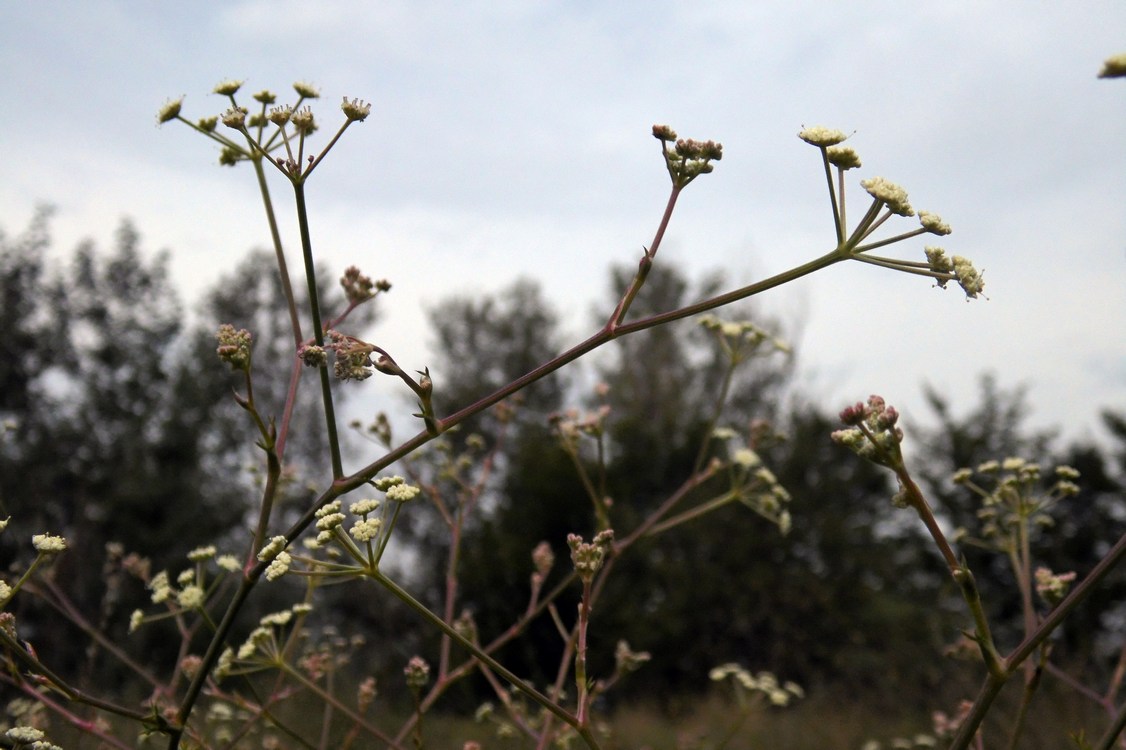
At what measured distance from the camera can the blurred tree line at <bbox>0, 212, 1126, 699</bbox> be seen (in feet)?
57.1

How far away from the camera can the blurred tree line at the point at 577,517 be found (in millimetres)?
17391

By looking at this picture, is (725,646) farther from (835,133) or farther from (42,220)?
(835,133)

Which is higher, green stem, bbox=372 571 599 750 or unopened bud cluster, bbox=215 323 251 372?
unopened bud cluster, bbox=215 323 251 372

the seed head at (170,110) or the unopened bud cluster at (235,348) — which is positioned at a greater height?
the seed head at (170,110)

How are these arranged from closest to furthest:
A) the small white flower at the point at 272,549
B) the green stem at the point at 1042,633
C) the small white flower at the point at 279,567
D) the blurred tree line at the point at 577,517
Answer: the green stem at the point at 1042,633
the small white flower at the point at 272,549
the small white flower at the point at 279,567
the blurred tree line at the point at 577,517

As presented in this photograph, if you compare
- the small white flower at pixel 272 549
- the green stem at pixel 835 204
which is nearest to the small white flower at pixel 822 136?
the green stem at pixel 835 204

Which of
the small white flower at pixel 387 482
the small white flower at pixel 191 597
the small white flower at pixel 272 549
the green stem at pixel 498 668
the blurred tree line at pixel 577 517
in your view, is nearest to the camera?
the green stem at pixel 498 668

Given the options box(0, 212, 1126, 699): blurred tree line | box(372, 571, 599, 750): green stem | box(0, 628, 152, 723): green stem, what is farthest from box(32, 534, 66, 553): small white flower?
box(0, 212, 1126, 699): blurred tree line

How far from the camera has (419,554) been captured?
25.3 metres

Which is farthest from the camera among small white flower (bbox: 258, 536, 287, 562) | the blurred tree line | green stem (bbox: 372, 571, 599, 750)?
the blurred tree line

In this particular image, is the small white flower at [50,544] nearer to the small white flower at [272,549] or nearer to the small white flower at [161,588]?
the small white flower at [161,588]

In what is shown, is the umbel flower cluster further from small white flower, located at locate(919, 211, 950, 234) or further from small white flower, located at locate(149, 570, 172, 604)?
small white flower, located at locate(149, 570, 172, 604)

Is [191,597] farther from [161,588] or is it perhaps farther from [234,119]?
[234,119]

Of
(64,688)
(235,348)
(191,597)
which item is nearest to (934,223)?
(235,348)
